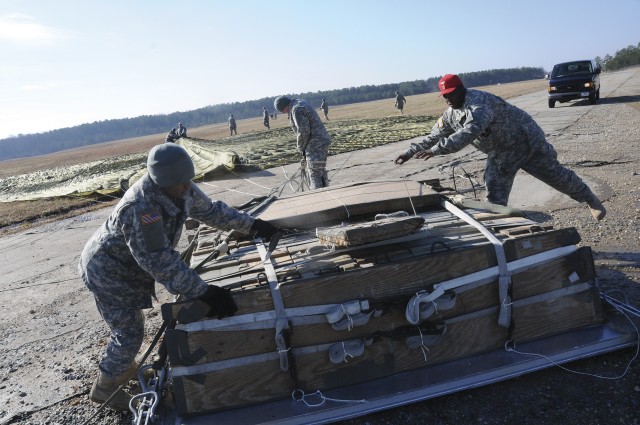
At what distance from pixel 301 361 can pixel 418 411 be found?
71 centimetres

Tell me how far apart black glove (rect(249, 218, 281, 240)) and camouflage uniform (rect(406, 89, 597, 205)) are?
177 cm

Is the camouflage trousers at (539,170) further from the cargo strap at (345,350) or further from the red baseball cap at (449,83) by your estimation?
the cargo strap at (345,350)

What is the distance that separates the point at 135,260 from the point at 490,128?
3.27 m

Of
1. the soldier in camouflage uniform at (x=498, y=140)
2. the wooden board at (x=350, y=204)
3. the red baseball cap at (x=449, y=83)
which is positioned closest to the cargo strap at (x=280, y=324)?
the wooden board at (x=350, y=204)

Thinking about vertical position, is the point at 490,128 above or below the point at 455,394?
above

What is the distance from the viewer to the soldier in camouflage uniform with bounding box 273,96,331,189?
23.8ft

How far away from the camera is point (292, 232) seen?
12.5ft

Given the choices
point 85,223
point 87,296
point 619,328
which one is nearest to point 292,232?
point 619,328

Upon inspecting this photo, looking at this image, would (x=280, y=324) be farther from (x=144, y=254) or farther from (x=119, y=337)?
(x=119, y=337)

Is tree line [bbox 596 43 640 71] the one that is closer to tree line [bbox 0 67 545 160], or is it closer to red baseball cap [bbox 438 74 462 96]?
tree line [bbox 0 67 545 160]

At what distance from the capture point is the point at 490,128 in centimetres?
465

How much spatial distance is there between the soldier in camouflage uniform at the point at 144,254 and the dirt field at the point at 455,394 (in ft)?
1.71

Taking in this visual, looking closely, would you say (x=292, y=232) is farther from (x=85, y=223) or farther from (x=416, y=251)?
(x=85, y=223)

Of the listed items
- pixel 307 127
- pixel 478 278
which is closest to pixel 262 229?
pixel 478 278
